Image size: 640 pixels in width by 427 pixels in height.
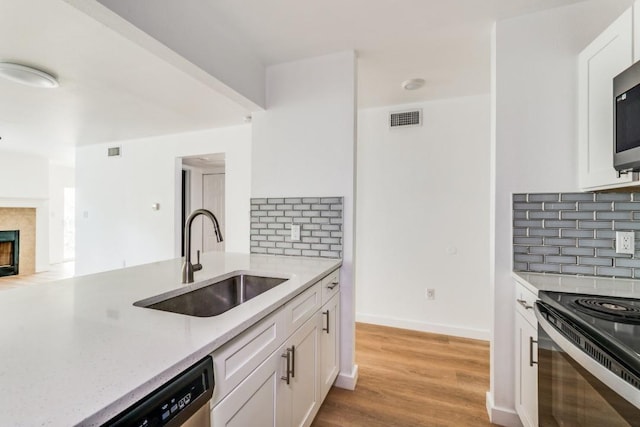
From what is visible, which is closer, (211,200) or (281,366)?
(281,366)

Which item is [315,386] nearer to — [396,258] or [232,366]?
[232,366]

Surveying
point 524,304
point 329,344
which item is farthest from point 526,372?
point 329,344

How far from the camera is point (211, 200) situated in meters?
5.04

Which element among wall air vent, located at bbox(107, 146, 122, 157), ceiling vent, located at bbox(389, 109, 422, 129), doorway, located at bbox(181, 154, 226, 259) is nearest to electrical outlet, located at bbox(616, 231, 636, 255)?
ceiling vent, located at bbox(389, 109, 422, 129)

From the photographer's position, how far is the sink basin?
1.24 m

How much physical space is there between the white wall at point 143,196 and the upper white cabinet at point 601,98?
10.6ft

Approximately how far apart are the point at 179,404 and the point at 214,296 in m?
0.94

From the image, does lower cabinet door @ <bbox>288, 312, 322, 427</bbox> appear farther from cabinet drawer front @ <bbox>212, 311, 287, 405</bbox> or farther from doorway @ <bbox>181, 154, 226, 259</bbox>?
doorway @ <bbox>181, 154, 226, 259</bbox>

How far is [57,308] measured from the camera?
3.28ft

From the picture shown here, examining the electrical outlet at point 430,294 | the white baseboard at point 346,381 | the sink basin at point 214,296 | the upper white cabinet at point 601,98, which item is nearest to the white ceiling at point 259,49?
the upper white cabinet at point 601,98

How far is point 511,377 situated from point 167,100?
3671 mm

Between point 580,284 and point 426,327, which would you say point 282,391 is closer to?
point 580,284

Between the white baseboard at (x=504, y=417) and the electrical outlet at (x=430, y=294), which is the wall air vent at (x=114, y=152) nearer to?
the electrical outlet at (x=430, y=294)

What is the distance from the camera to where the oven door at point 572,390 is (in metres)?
0.77
